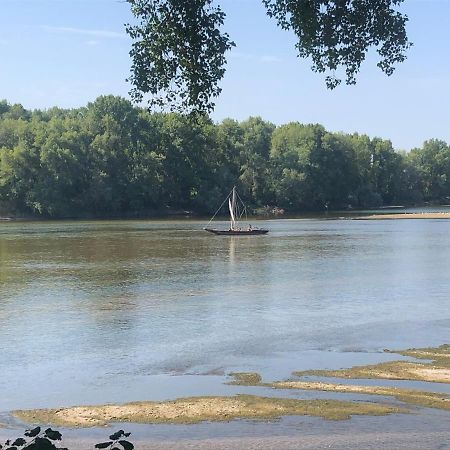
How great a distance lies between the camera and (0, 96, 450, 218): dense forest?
13500 centimetres

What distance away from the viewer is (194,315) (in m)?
30.1

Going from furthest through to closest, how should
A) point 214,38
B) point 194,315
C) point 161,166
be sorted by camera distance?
point 161,166 → point 194,315 → point 214,38

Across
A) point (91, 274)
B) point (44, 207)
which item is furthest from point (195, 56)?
point (44, 207)

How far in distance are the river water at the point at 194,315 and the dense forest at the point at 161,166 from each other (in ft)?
244

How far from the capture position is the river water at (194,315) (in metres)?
20.1

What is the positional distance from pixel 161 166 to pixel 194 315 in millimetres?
117349

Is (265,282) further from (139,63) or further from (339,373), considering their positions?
(139,63)

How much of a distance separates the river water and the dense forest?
7422cm

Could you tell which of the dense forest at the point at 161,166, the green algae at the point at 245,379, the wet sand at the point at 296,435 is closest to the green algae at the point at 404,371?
the green algae at the point at 245,379

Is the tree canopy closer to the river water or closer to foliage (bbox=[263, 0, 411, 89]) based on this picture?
foliage (bbox=[263, 0, 411, 89])

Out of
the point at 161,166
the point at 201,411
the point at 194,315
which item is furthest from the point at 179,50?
the point at 161,166

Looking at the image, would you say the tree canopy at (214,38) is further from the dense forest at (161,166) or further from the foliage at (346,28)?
the dense forest at (161,166)

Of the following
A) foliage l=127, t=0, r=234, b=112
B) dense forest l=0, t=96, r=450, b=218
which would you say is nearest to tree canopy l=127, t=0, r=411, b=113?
foliage l=127, t=0, r=234, b=112

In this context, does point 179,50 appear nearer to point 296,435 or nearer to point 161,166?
point 296,435
